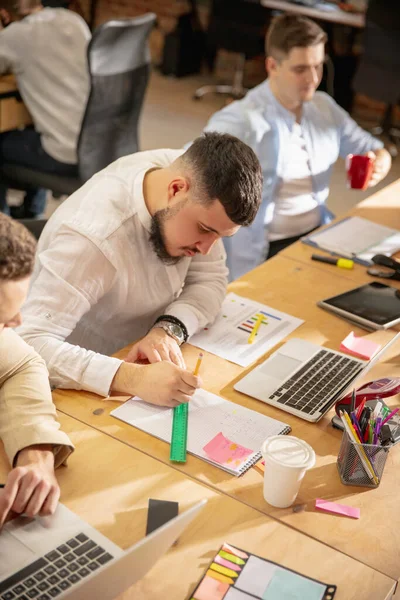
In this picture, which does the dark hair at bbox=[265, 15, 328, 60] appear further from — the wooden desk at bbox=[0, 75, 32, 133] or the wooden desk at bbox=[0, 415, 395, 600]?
the wooden desk at bbox=[0, 415, 395, 600]

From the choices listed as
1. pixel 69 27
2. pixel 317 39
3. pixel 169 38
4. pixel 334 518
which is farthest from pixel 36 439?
pixel 169 38

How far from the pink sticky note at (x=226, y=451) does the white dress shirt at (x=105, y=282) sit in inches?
11.0

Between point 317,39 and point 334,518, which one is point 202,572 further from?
point 317,39

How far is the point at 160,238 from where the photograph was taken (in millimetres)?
1896

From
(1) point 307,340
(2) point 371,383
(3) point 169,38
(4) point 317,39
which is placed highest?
(4) point 317,39

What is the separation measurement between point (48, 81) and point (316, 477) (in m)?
2.57

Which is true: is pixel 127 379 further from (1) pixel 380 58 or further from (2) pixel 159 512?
(1) pixel 380 58

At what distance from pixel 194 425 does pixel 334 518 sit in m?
0.36

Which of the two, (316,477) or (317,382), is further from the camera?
(317,382)

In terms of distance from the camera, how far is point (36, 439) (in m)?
1.44

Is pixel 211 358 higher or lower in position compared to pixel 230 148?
lower

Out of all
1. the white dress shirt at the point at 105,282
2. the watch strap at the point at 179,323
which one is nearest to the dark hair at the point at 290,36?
the white dress shirt at the point at 105,282

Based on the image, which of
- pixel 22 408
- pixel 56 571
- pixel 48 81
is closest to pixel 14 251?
pixel 22 408

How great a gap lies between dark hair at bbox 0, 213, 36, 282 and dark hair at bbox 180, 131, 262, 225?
610 mm
